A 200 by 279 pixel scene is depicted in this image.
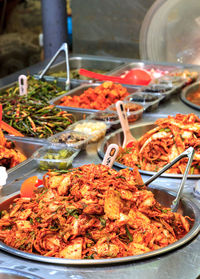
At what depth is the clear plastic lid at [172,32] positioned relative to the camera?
5.29m

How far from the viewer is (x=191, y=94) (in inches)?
161

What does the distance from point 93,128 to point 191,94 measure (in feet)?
4.54

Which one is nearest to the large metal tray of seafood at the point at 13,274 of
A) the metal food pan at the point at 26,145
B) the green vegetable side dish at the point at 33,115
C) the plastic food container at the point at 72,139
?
the plastic food container at the point at 72,139

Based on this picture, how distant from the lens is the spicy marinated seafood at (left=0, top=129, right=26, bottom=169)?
274 cm

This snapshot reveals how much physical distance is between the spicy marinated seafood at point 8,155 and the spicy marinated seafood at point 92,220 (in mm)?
746

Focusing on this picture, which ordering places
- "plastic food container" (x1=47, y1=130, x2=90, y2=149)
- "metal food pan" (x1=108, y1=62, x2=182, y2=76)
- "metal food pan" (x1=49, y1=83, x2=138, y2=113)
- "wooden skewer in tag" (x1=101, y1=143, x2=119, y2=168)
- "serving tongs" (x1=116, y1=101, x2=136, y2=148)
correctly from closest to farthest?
1. "wooden skewer in tag" (x1=101, y1=143, x2=119, y2=168)
2. "plastic food container" (x1=47, y1=130, x2=90, y2=149)
3. "serving tongs" (x1=116, y1=101, x2=136, y2=148)
4. "metal food pan" (x1=49, y1=83, x2=138, y2=113)
5. "metal food pan" (x1=108, y1=62, x2=182, y2=76)

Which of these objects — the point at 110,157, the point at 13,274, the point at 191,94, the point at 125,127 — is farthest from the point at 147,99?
the point at 13,274

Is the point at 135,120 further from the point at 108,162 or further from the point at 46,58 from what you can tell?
the point at 46,58

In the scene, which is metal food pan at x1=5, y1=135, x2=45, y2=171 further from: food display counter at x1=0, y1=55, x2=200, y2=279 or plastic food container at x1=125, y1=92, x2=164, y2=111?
food display counter at x1=0, y1=55, x2=200, y2=279

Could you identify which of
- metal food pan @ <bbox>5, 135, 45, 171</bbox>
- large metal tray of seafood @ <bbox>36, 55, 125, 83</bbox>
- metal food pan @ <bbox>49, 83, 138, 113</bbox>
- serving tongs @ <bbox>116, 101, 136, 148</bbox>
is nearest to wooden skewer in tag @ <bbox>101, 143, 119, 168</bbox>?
serving tongs @ <bbox>116, 101, 136, 148</bbox>

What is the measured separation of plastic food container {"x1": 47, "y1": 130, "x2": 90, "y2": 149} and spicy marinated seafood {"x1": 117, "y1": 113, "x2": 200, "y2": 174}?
9.6 inches

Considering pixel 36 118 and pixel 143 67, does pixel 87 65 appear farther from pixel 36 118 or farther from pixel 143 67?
pixel 36 118

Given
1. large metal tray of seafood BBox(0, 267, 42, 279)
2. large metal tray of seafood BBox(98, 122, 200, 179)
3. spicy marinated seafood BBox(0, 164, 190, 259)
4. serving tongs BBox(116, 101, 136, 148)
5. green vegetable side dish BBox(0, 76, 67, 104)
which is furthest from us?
green vegetable side dish BBox(0, 76, 67, 104)

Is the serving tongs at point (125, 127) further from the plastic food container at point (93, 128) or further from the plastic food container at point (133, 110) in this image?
the plastic food container at point (133, 110)
